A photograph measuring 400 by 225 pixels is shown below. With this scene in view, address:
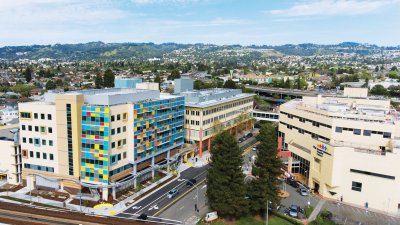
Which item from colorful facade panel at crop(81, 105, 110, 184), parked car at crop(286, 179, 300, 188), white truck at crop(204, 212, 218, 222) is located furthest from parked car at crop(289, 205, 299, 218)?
colorful facade panel at crop(81, 105, 110, 184)

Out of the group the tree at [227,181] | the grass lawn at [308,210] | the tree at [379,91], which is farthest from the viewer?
the tree at [379,91]

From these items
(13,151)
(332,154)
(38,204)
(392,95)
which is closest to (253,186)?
(332,154)

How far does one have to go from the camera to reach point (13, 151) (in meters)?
61.6

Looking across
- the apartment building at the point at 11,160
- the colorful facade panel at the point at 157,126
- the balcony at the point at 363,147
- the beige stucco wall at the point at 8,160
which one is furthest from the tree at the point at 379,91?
the beige stucco wall at the point at 8,160

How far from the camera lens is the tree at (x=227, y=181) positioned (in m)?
47.9

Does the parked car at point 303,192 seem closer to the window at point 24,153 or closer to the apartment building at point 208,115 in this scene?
the apartment building at point 208,115

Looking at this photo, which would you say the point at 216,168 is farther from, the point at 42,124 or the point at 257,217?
the point at 42,124

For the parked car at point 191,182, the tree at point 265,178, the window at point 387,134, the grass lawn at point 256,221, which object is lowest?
the grass lawn at point 256,221

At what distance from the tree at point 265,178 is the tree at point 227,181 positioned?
2.09 metres

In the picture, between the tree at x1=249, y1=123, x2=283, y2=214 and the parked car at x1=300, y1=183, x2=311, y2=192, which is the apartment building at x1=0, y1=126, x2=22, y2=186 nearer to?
the tree at x1=249, y1=123, x2=283, y2=214

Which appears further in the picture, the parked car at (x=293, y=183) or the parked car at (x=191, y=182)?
the parked car at (x=293, y=183)

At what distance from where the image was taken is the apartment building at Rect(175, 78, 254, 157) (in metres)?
80.7

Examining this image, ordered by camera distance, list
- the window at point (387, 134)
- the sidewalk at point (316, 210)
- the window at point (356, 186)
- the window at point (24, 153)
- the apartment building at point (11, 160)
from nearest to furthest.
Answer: the sidewalk at point (316, 210)
the window at point (356, 186)
the window at point (387, 134)
the window at point (24, 153)
the apartment building at point (11, 160)

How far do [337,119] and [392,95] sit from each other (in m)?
124
